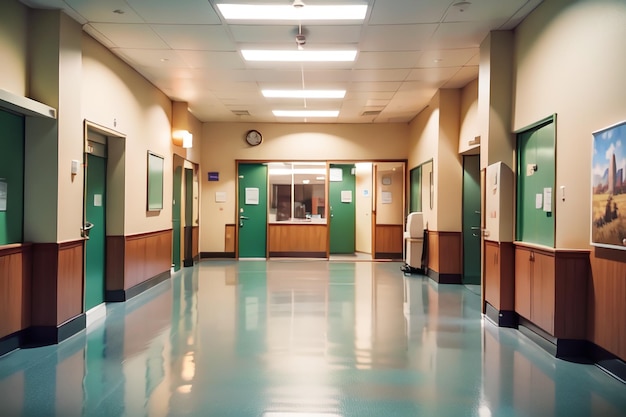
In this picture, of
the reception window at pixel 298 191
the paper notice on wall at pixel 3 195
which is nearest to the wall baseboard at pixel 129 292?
the paper notice on wall at pixel 3 195

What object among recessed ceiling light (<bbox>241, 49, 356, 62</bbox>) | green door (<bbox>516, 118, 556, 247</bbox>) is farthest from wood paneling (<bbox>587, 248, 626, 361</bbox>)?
recessed ceiling light (<bbox>241, 49, 356, 62</bbox>)

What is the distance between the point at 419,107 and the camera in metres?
9.35

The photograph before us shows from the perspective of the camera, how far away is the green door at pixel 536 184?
14.5 feet

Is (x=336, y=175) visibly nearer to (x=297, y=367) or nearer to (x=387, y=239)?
(x=387, y=239)

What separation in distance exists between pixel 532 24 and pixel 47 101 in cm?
514

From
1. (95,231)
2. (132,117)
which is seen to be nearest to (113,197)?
(95,231)

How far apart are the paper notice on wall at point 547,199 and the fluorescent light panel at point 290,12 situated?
2.65 metres

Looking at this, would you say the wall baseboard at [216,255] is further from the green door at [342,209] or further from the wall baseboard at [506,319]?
the wall baseboard at [506,319]

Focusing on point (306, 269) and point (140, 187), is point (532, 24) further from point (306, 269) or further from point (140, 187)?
point (306, 269)

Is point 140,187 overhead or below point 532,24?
below

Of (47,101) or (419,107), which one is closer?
(47,101)

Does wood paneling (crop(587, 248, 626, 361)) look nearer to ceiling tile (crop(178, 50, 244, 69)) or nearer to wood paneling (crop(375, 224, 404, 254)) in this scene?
ceiling tile (crop(178, 50, 244, 69))

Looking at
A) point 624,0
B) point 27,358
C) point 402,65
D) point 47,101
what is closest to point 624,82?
point 624,0

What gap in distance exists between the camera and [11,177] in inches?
170
